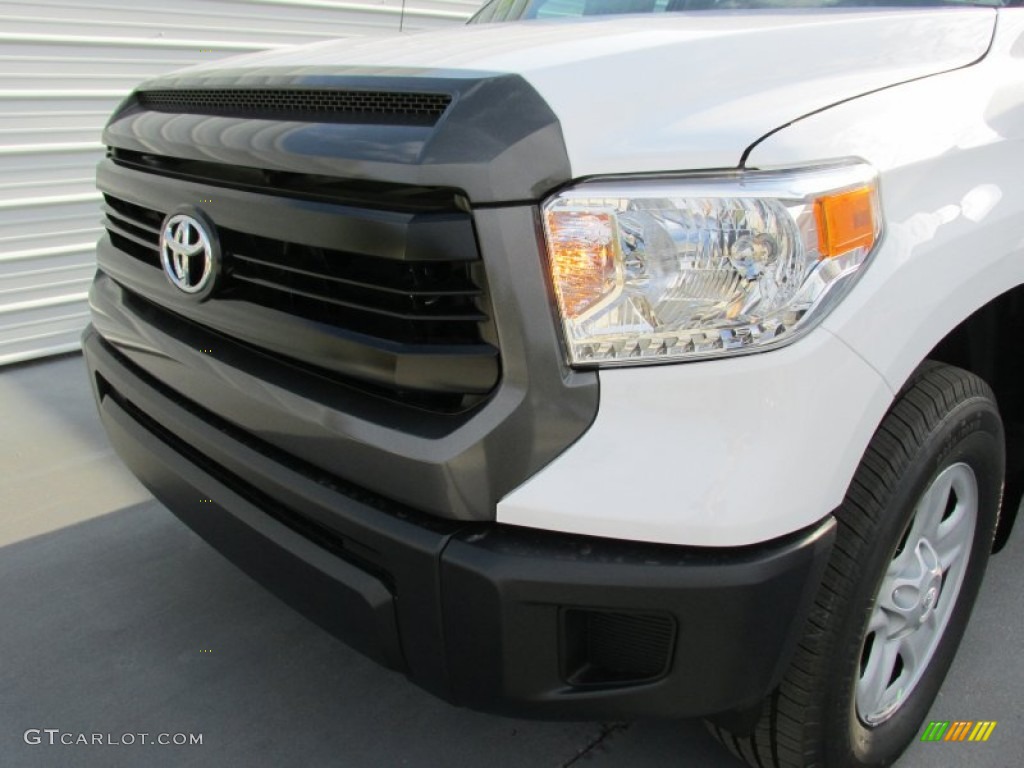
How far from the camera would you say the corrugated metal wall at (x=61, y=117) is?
4.43m

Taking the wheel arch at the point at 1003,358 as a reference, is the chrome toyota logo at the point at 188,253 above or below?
above

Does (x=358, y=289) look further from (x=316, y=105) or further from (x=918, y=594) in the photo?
(x=918, y=594)

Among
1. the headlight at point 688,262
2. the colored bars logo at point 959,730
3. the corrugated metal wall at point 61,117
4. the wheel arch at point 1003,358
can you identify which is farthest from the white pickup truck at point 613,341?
the corrugated metal wall at point 61,117

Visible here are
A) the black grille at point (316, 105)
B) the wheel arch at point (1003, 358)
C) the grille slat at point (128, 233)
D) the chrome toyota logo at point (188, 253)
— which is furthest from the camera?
the grille slat at point (128, 233)

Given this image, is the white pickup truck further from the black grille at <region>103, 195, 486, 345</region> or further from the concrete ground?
the concrete ground

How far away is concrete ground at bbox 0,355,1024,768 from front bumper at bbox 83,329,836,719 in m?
0.59

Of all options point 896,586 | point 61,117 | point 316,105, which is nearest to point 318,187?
point 316,105

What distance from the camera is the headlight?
52.4 inches

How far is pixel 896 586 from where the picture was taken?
179cm

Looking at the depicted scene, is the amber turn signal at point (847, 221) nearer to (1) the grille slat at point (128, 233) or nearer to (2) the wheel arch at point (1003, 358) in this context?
(2) the wheel arch at point (1003, 358)

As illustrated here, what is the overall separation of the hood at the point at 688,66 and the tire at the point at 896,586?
0.55m

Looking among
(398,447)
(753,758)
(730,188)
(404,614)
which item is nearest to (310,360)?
(398,447)

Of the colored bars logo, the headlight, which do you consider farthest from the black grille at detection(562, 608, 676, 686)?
the colored bars logo

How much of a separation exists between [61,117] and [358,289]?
3862 millimetres
